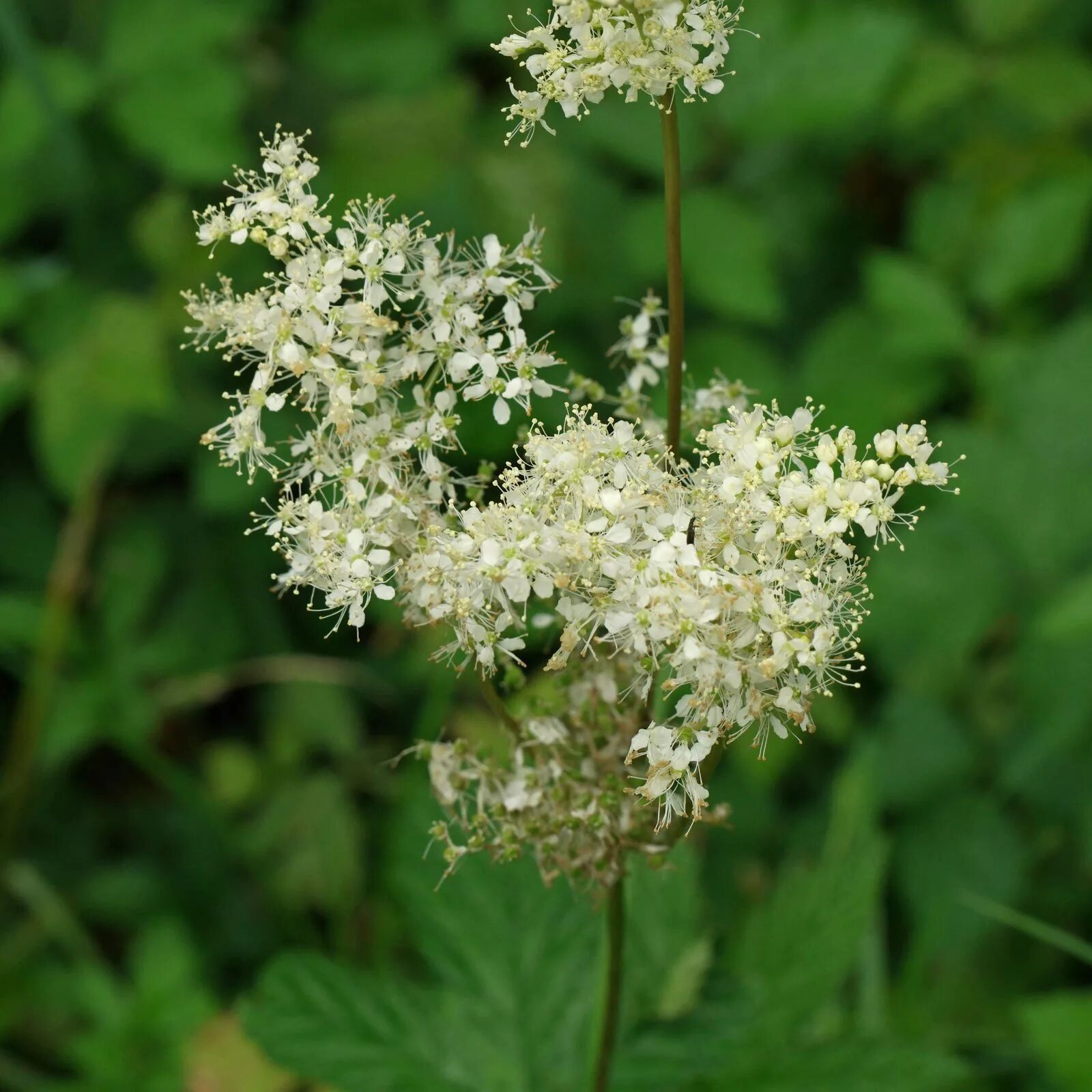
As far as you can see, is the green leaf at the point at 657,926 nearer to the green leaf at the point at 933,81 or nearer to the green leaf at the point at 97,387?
the green leaf at the point at 97,387

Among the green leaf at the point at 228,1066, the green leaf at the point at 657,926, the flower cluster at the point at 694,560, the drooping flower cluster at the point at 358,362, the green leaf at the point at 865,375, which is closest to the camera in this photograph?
the flower cluster at the point at 694,560

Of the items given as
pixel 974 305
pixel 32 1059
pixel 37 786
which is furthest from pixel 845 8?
pixel 32 1059

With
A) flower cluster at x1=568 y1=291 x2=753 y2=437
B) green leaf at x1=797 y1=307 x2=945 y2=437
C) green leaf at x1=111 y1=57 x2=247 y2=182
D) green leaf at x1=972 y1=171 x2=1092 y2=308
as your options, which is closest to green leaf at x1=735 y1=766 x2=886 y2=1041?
flower cluster at x1=568 y1=291 x2=753 y2=437

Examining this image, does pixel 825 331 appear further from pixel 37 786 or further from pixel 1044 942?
pixel 37 786

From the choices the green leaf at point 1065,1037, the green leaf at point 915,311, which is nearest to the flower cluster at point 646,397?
the green leaf at point 1065,1037

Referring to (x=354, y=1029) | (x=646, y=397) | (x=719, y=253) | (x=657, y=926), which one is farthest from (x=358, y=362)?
(x=719, y=253)

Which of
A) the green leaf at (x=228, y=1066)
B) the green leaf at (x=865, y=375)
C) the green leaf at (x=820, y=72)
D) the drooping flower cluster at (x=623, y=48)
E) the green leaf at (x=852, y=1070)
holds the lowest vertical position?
the green leaf at (x=228, y=1066)
